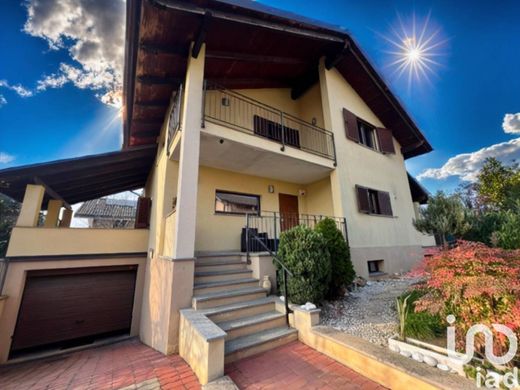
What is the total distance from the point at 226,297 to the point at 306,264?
1.73 meters

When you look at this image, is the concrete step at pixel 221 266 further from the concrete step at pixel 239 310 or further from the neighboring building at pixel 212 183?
the concrete step at pixel 239 310

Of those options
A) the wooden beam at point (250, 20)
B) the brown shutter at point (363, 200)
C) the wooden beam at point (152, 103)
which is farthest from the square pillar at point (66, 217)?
the brown shutter at point (363, 200)

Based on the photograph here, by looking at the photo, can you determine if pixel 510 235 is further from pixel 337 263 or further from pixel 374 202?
pixel 337 263

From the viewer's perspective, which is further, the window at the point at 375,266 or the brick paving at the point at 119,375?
the window at the point at 375,266

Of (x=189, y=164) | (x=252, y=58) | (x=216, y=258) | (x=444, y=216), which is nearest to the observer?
(x=189, y=164)

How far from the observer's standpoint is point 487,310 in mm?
2404

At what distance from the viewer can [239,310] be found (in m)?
3.88

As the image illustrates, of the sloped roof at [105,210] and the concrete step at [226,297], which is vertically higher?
the sloped roof at [105,210]

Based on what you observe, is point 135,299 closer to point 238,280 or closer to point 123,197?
point 238,280

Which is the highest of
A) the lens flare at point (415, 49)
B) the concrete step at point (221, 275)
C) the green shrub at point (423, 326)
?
the lens flare at point (415, 49)

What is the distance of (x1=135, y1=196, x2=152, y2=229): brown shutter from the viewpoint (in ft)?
25.2

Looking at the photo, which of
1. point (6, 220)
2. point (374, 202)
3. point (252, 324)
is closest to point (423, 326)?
point (252, 324)

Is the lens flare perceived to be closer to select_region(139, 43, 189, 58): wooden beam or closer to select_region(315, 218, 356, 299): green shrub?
select_region(139, 43, 189, 58): wooden beam

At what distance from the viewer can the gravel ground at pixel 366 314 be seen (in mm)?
3455
